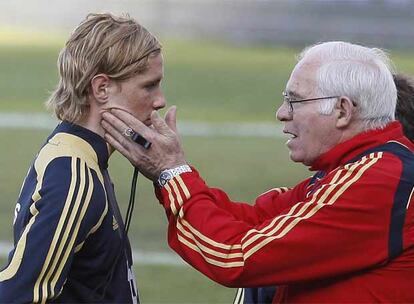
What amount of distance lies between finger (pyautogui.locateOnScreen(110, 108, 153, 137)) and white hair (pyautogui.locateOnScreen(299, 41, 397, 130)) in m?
0.64

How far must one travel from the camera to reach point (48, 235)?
148 inches

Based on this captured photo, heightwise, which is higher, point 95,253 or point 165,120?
point 165,120

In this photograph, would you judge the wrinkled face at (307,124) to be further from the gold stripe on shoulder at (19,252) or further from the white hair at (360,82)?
the gold stripe on shoulder at (19,252)

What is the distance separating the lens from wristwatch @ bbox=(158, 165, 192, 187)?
13.3ft

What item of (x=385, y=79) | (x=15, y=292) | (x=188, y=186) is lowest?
(x=15, y=292)

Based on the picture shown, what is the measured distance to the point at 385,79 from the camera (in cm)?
408

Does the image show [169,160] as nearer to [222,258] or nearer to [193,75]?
[222,258]

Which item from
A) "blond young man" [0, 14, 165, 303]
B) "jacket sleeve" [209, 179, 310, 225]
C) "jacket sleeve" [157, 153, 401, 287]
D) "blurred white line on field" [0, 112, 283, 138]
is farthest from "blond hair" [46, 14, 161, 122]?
"blurred white line on field" [0, 112, 283, 138]

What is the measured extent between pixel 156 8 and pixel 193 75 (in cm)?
1334

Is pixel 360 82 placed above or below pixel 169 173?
above

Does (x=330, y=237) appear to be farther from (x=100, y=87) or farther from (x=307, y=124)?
(x=100, y=87)

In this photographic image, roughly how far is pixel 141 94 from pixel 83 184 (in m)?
0.46

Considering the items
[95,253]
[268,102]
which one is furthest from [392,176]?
[268,102]

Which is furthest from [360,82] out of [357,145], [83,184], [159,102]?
[83,184]
